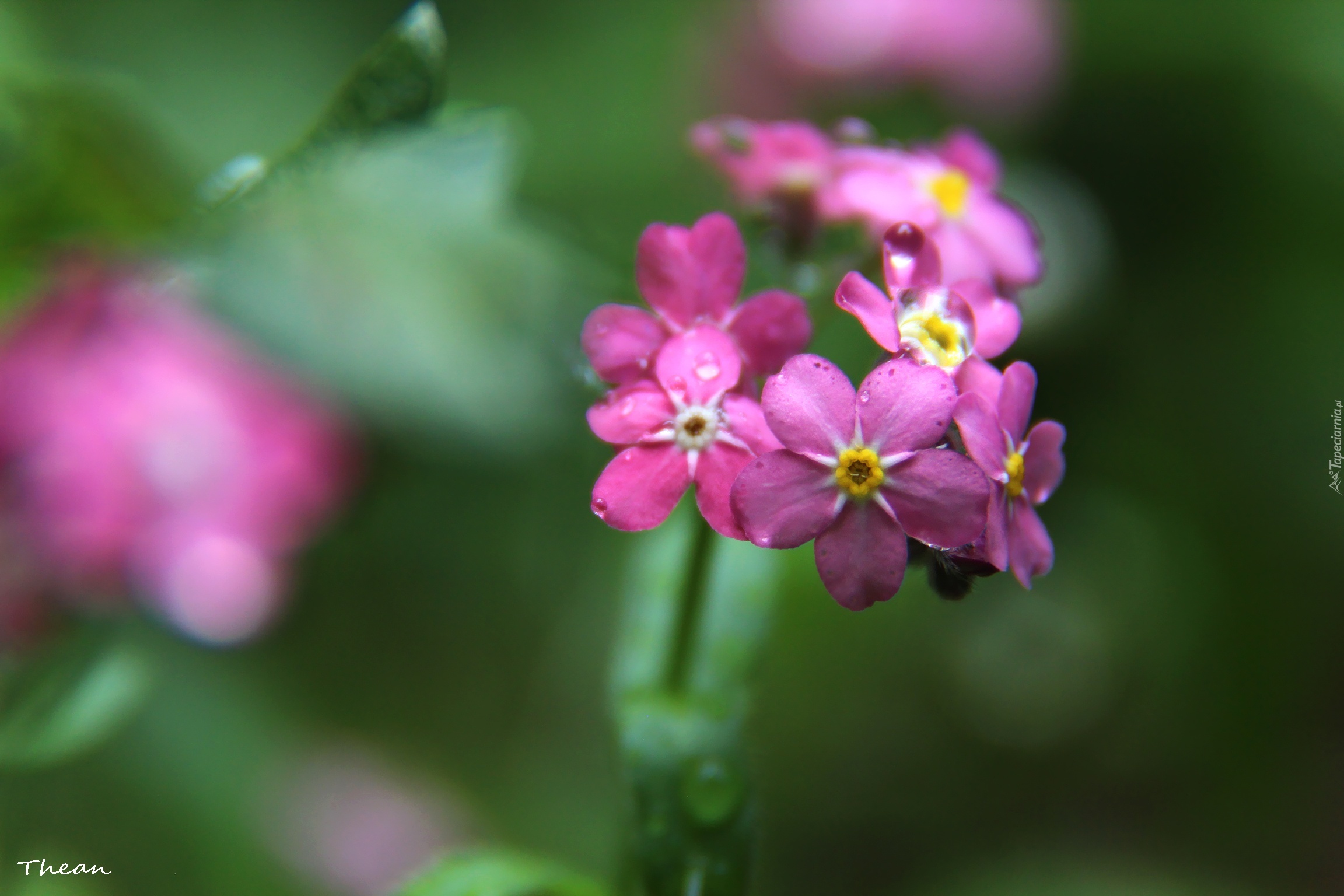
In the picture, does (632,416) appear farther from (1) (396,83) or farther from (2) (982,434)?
(1) (396,83)

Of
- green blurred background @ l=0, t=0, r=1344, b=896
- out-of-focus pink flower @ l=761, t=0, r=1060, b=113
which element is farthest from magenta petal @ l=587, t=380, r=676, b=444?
out-of-focus pink flower @ l=761, t=0, r=1060, b=113

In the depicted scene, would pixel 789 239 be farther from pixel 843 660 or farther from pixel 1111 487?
pixel 1111 487

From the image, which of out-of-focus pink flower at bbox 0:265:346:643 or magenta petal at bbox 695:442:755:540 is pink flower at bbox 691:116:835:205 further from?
out-of-focus pink flower at bbox 0:265:346:643

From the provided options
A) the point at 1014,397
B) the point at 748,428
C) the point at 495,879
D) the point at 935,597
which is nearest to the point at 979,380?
the point at 1014,397

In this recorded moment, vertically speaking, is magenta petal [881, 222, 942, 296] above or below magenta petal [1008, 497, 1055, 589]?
above

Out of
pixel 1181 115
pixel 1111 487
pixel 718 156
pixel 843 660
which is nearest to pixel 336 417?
pixel 718 156
